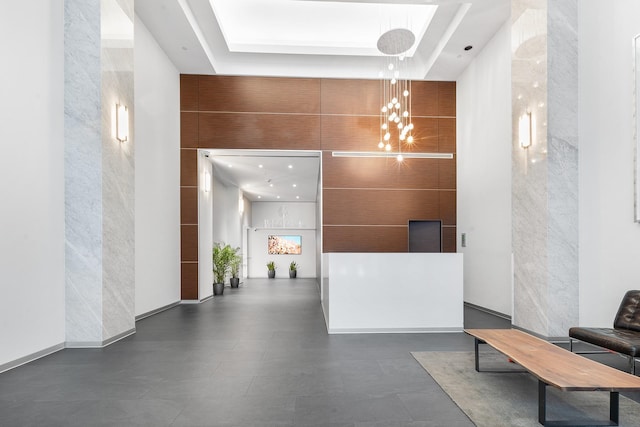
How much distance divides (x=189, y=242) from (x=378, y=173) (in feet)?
14.5

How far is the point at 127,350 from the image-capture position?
175 inches

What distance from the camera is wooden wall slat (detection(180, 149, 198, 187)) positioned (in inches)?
316

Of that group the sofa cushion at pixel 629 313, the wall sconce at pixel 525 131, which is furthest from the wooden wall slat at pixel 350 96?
the sofa cushion at pixel 629 313

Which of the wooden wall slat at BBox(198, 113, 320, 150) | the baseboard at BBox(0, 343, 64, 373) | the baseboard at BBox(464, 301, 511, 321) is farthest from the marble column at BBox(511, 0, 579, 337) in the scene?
the baseboard at BBox(0, 343, 64, 373)

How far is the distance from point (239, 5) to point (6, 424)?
683 cm

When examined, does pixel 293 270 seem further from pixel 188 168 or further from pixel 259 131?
pixel 259 131

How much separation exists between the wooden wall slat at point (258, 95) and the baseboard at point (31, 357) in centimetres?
539

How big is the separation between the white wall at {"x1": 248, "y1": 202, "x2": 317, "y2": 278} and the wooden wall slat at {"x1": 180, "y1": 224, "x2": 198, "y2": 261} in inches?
311

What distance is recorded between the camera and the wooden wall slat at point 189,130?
8.05 m

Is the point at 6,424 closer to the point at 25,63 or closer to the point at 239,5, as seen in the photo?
the point at 25,63

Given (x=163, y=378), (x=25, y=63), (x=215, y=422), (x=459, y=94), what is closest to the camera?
(x=215, y=422)

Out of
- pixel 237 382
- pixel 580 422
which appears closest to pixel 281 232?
pixel 237 382

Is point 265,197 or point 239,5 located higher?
point 239,5

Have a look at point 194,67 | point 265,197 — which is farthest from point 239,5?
point 265,197
